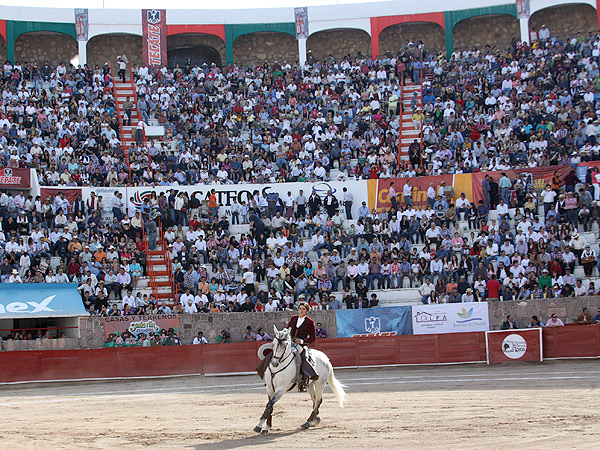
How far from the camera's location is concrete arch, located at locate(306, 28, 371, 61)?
46031mm

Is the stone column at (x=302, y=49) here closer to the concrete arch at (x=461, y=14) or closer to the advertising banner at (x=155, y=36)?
the advertising banner at (x=155, y=36)

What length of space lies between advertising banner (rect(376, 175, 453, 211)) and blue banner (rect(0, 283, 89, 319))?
488 inches

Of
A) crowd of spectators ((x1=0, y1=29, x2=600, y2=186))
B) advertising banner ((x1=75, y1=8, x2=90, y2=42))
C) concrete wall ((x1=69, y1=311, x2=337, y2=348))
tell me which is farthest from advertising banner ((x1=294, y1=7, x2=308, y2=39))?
concrete wall ((x1=69, y1=311, x2=337, y2=348))

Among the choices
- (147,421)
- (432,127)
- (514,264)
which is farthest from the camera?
(432,127)

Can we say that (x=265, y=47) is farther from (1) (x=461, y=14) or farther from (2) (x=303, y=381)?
(2) (x=303, y=381)

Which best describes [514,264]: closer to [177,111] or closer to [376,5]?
[177,111]

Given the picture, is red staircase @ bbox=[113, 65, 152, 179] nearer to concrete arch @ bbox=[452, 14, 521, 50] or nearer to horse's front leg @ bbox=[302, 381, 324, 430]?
concrete arch @ bbox=[452, 14, 521, 50]

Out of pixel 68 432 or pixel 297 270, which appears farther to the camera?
pixel 297 270

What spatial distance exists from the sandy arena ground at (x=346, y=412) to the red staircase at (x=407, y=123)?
45.5 feet

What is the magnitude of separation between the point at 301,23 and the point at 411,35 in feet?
20.8

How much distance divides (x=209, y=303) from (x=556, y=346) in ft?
36.0

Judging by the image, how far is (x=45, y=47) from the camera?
44.0 m

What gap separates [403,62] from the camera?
131 ft

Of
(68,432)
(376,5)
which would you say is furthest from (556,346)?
(376,5)
